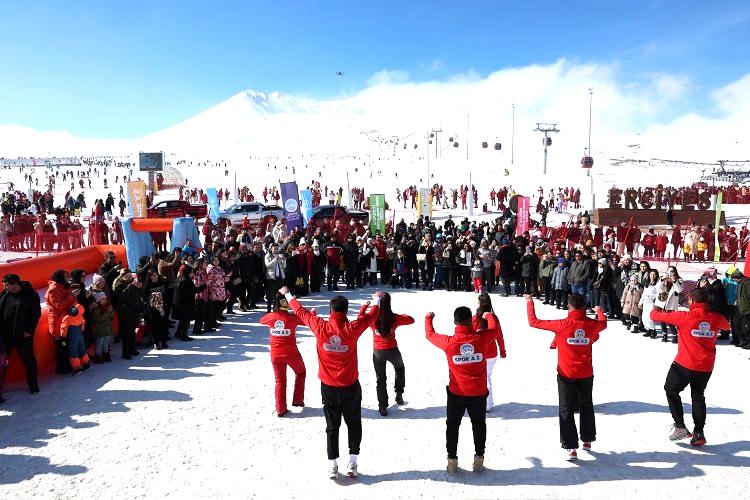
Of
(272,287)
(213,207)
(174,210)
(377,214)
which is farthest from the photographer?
(174,210)

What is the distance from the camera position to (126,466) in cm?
507

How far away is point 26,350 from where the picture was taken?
22.3 feet

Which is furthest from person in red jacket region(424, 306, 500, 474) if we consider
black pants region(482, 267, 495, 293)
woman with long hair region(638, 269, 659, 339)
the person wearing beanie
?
black pants region(482, 267, 495, 293)

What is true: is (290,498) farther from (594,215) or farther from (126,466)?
(594,215)

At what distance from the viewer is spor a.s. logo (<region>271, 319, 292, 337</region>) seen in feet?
19.7

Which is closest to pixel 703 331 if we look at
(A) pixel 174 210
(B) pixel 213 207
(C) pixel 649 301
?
(C) pixel 649 301

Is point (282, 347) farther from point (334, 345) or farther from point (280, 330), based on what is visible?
point (334, 345)

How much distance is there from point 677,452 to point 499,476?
70.4 inches

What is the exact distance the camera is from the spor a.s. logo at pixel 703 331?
5.23 meters

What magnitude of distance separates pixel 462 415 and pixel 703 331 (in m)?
2.45

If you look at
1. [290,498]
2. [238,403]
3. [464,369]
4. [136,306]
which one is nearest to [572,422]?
[464,369]

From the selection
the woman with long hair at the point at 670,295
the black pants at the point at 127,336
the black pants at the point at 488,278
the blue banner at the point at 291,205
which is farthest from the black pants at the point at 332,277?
the woman with long hair at the point at 670,295

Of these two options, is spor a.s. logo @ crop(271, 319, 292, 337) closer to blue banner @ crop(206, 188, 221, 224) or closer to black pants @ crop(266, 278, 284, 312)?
black pants @ crop(266, 278, 284, 312)

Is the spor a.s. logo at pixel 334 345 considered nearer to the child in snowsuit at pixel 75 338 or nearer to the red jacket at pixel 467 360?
the red jacket at pixel 467 360
